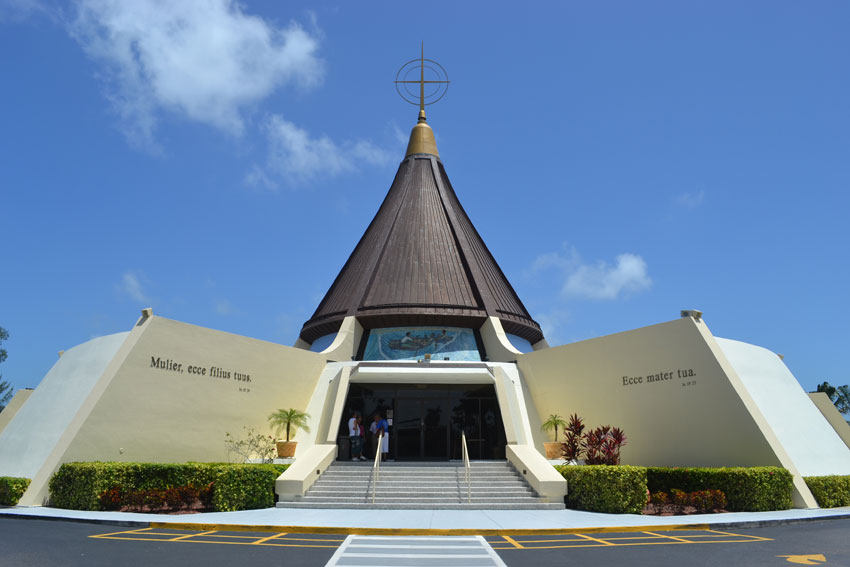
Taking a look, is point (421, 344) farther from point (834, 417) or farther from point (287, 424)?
point (834, 417)

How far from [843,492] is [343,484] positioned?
13.6 m

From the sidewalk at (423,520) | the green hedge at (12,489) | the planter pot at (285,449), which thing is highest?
the planter pot at (285,449)

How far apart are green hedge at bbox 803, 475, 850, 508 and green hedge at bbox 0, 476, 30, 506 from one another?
66.8ft

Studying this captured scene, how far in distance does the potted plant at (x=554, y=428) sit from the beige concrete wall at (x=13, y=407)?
20.4 meters

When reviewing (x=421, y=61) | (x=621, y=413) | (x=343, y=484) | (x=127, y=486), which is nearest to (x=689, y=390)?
(x=621, y=413)

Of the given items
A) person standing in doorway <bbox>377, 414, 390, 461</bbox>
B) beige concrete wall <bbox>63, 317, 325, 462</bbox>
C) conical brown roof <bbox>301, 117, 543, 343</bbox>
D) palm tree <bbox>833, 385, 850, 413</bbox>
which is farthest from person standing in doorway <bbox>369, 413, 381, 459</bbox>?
palm tree <bbox>833, 385, 850, 413</bbox>

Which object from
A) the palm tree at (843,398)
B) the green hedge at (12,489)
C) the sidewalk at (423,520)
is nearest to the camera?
the sidewalk at (423,520)

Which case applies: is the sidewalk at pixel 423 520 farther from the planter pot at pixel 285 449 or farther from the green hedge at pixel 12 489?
the planter pot at pixel 285 449

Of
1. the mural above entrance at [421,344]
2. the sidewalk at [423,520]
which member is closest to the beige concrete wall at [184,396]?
the sidewalk at [423,520]

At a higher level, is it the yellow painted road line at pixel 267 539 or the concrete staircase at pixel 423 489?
the concrete staircase at pixel 423 489

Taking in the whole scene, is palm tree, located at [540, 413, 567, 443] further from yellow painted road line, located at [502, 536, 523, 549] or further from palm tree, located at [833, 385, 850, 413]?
palm tree, located at [833, 385, 850, 413]

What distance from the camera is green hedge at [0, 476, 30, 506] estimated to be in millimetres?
15188

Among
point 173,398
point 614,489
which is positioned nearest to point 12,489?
point 173,398

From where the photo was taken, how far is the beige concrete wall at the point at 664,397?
1650 centimetres
